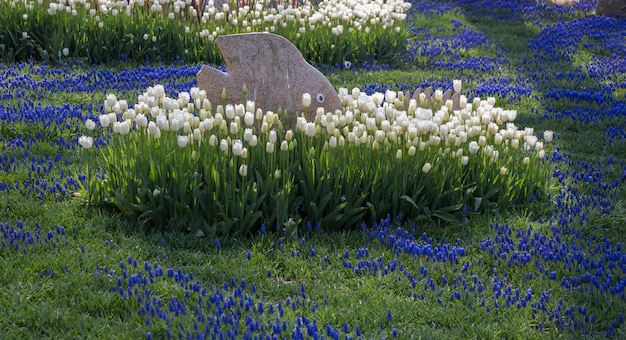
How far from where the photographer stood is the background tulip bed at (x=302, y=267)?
156 inches

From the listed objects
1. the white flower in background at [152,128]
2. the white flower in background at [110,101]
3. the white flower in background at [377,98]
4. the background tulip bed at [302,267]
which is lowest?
the background tulip bed at [302,267]

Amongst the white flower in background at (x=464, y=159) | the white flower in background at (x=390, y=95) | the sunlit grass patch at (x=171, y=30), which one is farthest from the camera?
the sunlit grass patch at (x=171, y=30)

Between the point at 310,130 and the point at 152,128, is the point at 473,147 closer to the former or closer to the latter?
the point at 310,130

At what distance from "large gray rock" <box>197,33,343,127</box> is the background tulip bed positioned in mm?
1156

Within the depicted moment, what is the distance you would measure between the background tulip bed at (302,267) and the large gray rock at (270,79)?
1.16 m

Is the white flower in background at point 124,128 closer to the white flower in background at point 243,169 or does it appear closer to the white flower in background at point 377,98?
the white flower in background at point 243,169

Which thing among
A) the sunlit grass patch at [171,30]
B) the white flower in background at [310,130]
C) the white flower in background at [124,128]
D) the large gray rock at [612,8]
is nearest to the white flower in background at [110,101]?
the white flower in background at [124,128]

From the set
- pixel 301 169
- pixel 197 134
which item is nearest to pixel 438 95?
pixel 301 169

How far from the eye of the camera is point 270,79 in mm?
6090

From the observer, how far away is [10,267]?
4.34 metres

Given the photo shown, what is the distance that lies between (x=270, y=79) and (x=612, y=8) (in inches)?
Answer: 362

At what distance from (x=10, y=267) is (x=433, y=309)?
7.63 feet

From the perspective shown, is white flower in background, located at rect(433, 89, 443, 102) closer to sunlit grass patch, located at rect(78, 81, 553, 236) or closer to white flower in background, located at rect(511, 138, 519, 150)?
sunlit grass patch, located at rect(78, 81, 553, 236)

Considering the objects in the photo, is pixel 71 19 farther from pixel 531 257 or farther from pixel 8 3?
pixel 531 257
